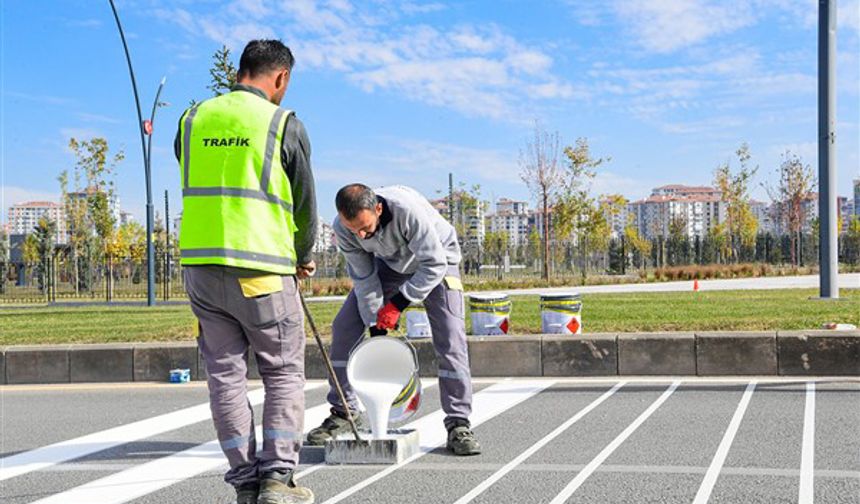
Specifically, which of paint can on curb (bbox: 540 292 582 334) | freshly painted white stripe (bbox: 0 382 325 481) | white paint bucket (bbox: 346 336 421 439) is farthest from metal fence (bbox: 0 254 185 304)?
white paint bucket (bbox: 346 336 421 439)

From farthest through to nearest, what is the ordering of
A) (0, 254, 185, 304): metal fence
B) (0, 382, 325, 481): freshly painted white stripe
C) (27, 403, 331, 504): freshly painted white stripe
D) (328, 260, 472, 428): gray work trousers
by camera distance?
(0, 254, 185, 304): metal fence < (328, 260, 472, 428): gray work trousers < (0, 382, 325, 481): freshly painted white stripe < (27, 403, 331, 504): freshly painted white stripe

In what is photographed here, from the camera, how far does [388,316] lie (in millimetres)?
5098

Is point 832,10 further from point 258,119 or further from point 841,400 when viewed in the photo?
point 258,119

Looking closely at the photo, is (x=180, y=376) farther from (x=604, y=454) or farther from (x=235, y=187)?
(x=235, y=187)

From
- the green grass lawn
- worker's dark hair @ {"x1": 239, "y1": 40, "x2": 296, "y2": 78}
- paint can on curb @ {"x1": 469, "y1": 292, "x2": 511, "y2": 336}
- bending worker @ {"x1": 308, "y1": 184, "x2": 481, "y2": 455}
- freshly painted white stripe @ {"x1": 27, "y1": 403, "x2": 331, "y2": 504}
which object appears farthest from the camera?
the green grass lawn

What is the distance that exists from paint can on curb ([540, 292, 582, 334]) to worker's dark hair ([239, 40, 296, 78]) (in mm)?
5768

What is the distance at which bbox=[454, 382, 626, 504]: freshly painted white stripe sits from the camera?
13.9 ft

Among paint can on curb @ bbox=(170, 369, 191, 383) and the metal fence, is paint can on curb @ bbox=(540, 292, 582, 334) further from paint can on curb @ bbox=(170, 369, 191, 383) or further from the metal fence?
the metal fence

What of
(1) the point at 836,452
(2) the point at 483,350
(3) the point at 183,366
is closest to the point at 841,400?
(1) the point at 836,452

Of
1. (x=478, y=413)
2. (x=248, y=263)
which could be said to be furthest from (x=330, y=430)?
(x=248, y=263)

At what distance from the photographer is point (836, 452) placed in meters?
4.96

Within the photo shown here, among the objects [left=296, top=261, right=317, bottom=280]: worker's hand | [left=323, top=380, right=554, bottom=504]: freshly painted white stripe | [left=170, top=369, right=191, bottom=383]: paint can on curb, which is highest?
[left=296, top=261, right=317, bottom=280]: worker's hand

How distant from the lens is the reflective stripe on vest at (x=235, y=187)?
149 inches

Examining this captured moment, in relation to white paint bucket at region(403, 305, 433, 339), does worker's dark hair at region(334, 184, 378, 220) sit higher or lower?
higher
